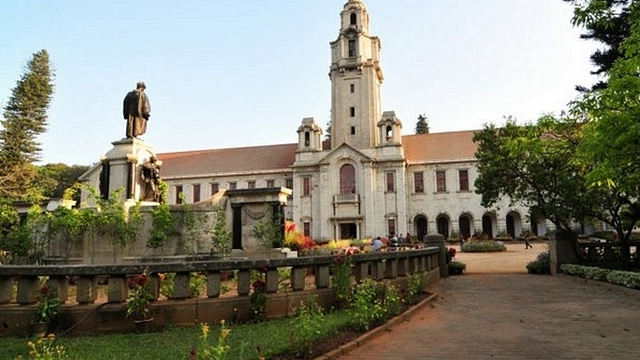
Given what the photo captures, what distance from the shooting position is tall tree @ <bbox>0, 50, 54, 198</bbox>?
47625 mm

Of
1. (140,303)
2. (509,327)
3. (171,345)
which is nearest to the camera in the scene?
(171,345)

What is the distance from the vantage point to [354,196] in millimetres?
45438

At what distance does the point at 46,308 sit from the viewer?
553 cm

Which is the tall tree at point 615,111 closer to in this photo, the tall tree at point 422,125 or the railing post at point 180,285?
the railing post at point 180,285

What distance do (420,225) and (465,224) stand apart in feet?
15.6

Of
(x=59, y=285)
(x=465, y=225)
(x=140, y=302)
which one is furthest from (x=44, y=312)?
(x=465, y=225)

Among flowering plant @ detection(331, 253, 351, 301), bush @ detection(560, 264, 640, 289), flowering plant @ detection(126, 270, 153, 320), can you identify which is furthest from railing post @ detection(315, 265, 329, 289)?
bush @ detection(560, 264, 640, 289)

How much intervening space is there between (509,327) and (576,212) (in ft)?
36.9

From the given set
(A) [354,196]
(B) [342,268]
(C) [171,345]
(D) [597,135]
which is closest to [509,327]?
(B) [342,268]

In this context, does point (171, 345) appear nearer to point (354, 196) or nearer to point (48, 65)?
point (354, 196)

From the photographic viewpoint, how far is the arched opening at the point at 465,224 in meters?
46.8

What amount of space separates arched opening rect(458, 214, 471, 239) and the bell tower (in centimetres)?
1224

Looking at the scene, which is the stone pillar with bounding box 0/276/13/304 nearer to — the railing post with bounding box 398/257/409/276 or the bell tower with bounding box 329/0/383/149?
the railing post with bounding box 398/257/409/276

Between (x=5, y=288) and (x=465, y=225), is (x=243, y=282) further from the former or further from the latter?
(x=465, y=225)
